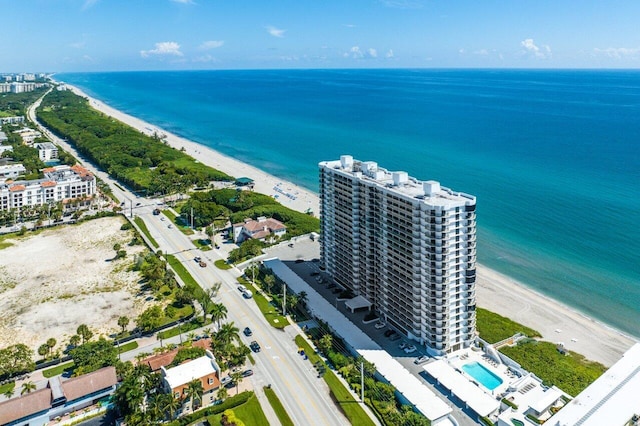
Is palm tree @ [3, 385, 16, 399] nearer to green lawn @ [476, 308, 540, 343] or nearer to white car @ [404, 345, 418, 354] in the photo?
white car @ [404, 345, 418, 354]

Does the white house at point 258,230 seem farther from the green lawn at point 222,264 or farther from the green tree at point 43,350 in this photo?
the green tree at point 43,350

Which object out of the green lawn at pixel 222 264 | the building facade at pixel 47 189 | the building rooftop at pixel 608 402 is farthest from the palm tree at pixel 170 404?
the building facade at pixel 47 189

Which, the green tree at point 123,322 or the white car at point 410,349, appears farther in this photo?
the green tree at point 123,322

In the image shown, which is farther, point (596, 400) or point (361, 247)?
point (361, 247)

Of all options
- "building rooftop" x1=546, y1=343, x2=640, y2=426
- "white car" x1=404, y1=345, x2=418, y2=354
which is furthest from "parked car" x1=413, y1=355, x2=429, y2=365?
"building rooftop" x1=546, y1=343, x2=640, y2=426

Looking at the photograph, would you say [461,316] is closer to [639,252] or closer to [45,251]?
[639,252]

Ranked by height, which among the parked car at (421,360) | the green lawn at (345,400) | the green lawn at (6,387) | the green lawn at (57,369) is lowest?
the green lawn at (6,387)

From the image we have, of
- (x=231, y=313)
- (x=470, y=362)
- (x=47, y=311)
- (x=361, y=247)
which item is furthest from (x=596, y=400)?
(x=47, y=311)
